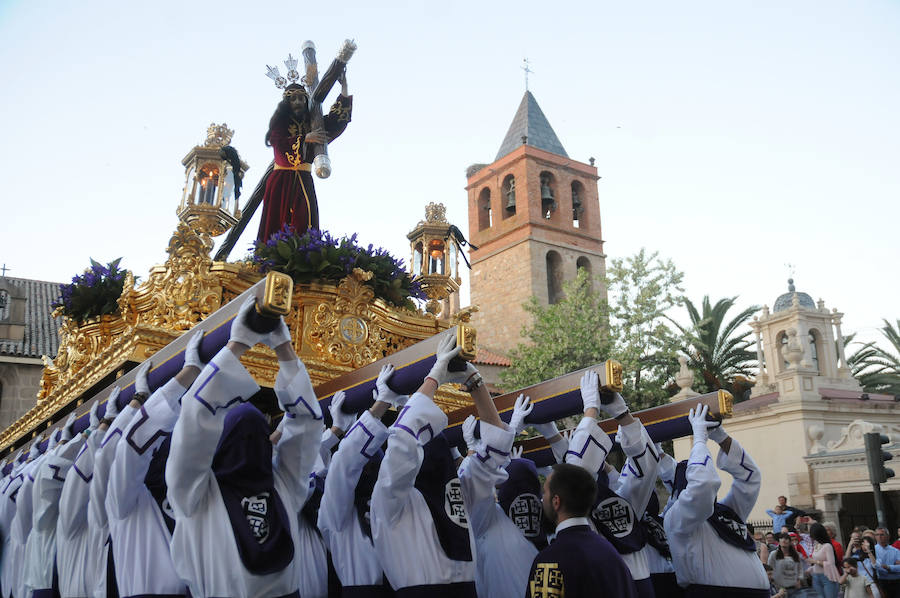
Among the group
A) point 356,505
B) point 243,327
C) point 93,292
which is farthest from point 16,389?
point 243,327

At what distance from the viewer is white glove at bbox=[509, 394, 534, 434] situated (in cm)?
519

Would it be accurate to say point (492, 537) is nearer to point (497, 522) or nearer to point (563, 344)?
point (497, 522)

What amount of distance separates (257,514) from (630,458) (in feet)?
8.93

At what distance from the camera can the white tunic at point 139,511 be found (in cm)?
358

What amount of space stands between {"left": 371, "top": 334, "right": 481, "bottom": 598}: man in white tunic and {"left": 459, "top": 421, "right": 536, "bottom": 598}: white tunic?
1.06 ft

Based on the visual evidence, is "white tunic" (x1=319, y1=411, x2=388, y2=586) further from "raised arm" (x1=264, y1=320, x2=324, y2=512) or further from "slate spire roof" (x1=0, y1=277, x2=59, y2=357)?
"slate spire roof" (x1=0, y1=277, x2=59, y2=357)

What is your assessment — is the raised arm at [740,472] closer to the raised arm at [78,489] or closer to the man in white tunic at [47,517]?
the raised arm at [78,489]

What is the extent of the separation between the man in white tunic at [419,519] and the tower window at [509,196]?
1503 inches

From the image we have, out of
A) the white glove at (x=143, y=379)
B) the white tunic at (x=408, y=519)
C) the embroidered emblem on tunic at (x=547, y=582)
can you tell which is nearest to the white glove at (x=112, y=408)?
the white glove at (x=143, y=379)

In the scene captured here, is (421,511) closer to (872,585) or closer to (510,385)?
(872,585)

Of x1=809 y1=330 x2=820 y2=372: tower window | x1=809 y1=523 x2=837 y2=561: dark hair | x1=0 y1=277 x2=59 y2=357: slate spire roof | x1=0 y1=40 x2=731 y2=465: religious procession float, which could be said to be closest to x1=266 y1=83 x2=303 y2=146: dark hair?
x1=0 y1=40 x2=731 y2=465: religious procession float

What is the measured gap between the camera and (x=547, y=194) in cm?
4222

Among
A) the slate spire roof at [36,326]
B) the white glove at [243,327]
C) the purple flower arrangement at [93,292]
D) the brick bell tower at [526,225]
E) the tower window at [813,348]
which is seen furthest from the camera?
the brick bell tower at [526,225]

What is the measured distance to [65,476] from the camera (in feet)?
15.6
